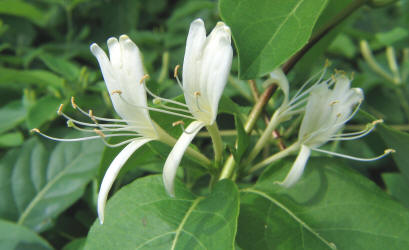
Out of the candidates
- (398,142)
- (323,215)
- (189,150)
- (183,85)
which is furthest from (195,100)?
(398,142)

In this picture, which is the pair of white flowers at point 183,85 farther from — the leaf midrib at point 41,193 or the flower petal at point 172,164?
the leaf midrib at point 41,193

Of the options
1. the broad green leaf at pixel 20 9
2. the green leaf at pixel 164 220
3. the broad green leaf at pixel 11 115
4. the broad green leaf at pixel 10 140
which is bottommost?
the green leaf at pixel 164 220

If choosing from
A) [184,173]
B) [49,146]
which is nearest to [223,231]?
[184,173]

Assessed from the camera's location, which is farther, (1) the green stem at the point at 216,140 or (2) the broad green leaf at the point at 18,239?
(2) the broad green leaf at the point at 18,239

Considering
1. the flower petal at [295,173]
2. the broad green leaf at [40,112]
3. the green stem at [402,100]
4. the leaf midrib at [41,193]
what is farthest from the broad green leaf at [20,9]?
the green stem at [402,100]

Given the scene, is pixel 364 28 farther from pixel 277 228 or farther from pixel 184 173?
pixel 277 228

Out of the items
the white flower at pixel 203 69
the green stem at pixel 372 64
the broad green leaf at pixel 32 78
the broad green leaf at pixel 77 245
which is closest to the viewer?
the white flower at pixel 203 69

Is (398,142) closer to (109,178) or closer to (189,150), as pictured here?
(189,150)
